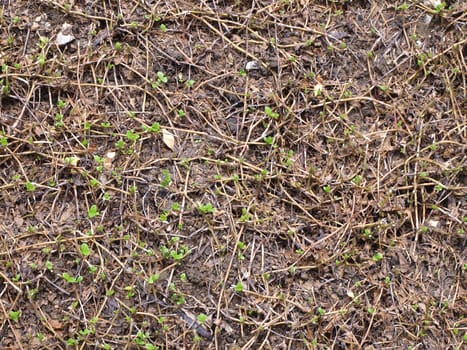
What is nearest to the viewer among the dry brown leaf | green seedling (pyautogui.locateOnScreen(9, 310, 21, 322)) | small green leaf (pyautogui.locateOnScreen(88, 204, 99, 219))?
green seedling (pyautogui.locateOnScreen(9, 310, 21, 322))

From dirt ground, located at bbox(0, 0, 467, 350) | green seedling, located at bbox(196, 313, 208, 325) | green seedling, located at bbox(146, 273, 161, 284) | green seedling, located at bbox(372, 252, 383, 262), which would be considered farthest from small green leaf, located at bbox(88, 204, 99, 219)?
green seedling, located at bbox(372, 252, 383, 262)

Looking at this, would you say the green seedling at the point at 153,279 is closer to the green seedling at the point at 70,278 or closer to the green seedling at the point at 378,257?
the green seedling at the point at 70,278

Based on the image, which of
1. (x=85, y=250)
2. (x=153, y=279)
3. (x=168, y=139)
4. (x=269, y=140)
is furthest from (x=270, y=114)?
(x=85, y=250)

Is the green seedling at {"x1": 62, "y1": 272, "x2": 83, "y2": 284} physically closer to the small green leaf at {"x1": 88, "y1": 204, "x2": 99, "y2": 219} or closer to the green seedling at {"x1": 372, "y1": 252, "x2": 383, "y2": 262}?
the small green leaf at {"x1": 88, "y1": 204, "x2": 99, "y2": 219}

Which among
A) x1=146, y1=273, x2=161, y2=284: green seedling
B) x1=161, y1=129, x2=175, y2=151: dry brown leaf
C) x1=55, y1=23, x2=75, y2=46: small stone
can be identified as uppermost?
x1=55, y1=23, x2=75, y2=46: small stone

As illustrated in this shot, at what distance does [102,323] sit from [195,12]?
1523mm

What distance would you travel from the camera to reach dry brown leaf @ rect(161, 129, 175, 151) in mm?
2826

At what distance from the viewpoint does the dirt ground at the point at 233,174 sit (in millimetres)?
2660

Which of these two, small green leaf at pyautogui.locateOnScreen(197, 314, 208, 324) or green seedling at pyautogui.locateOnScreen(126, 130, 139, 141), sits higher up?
green seedling at pyautogui.locateOnScreen(126, 130, 139, 141)

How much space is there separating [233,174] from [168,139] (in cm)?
Result: 35

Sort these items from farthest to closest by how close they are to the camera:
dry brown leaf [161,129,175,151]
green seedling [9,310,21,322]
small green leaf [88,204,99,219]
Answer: dry brown leaf [161,129,175,151] < small green leaf [88,204,99,219] < green seedling [9,310,21,322]

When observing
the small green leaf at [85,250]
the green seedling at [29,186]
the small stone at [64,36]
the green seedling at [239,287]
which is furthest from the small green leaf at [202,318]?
the small stone at [64,36]

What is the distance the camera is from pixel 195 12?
9.70 ft

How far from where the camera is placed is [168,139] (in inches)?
111
